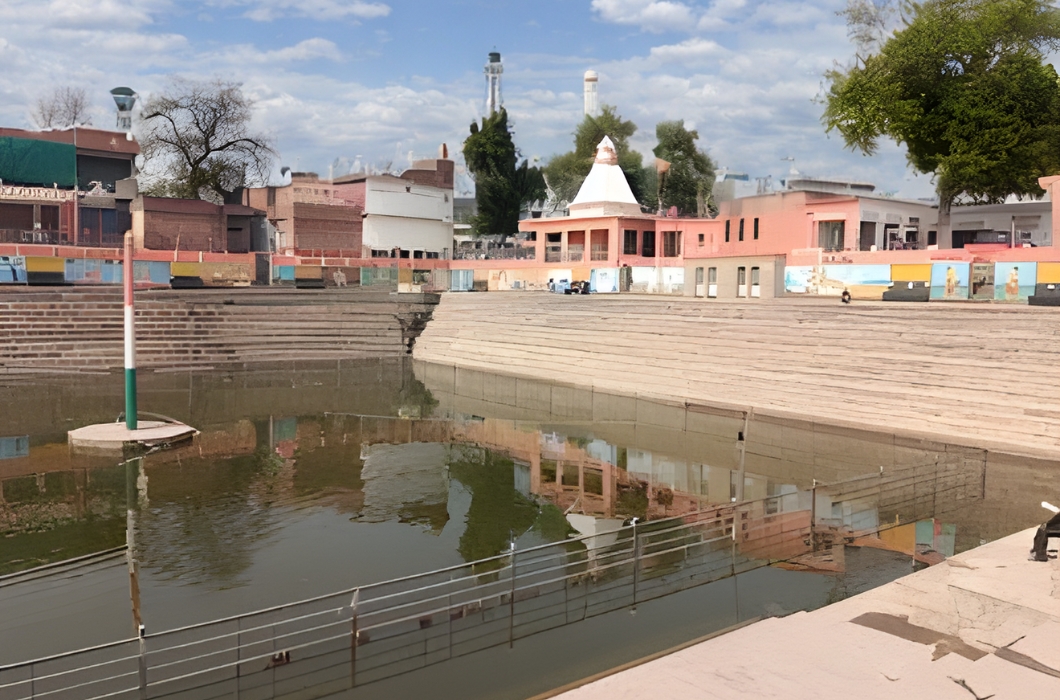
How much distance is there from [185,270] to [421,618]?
42109 millimetres

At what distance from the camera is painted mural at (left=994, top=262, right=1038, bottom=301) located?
34.6 m

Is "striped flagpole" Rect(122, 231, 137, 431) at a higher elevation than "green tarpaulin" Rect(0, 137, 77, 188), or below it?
below

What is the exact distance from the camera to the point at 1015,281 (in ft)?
115

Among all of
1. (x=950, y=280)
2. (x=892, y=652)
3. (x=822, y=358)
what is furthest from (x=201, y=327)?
(x=892, y=652)

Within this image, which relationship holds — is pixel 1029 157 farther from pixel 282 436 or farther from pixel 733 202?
pixel 282 436

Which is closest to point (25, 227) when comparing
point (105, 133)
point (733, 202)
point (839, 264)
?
point (105, 133)

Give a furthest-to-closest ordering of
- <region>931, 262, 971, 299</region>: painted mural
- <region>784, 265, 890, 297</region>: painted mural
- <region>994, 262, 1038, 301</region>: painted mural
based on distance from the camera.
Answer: <region>784, 265, 890, 297</region>: painted mural < <region>931, 262, 971, 299</region>: painted mural < <region>994, 262, 1038, 301</region>: painted mural

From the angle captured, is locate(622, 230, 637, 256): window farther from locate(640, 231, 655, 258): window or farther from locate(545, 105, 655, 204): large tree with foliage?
locate(545, 105, 655, 204): large tree with foliage

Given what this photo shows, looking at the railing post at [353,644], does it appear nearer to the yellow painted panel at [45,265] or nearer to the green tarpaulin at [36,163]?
the yellow painted panel at [45,265]

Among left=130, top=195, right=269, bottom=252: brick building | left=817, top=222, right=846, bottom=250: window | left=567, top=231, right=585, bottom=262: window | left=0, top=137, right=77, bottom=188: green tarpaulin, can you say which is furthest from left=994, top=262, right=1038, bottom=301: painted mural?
left=0, top=137, right=77, bottom=188: green tarpaulin

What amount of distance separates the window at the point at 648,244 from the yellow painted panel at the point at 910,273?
2014 centimetres

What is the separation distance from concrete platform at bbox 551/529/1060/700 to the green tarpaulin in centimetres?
5548

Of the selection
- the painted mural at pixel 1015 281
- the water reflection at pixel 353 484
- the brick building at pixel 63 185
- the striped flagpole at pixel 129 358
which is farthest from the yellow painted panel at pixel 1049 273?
the brick building at pixel 63 185

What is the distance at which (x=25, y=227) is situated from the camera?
54469 mm
